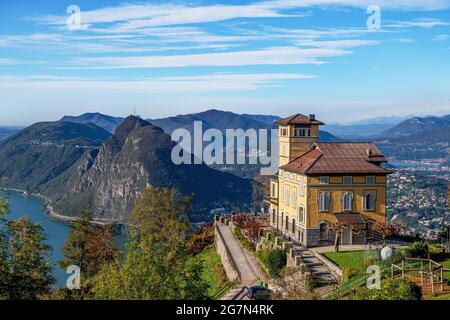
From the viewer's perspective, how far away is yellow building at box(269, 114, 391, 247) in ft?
129

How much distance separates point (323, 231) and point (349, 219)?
1.97m

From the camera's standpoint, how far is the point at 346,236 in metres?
39.2

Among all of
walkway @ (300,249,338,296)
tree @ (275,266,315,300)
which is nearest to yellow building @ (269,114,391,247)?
walkway @ (300,249,338,296)

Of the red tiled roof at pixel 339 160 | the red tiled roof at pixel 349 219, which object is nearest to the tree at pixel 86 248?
the red tiled roof at pixel 339 160

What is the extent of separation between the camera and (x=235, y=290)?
31406 mm

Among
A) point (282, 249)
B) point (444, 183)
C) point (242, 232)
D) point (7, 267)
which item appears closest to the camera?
point (7, 267)

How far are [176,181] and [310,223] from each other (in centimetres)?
15454

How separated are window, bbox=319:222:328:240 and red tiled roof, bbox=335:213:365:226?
1.00 metres

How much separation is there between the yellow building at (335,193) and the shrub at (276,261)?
5.43m

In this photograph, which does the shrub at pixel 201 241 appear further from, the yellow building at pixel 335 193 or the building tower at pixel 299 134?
the building tower at pixel 299 134

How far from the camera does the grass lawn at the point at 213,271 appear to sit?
1444 inches

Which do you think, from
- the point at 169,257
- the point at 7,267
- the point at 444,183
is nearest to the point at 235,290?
the point at 169,257

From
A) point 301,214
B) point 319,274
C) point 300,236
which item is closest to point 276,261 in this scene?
point 319,274
